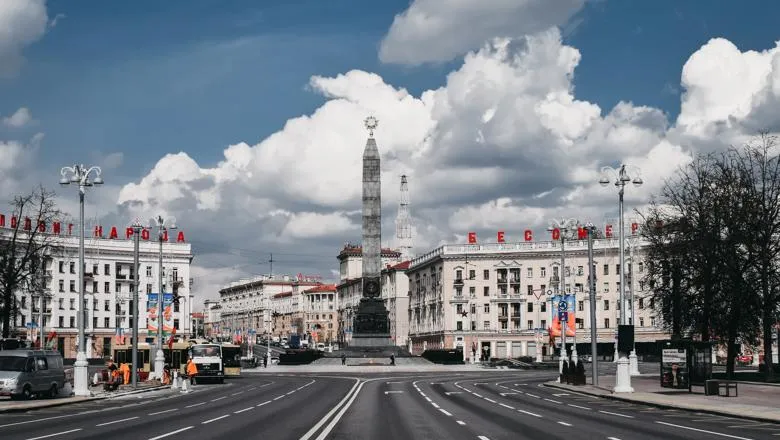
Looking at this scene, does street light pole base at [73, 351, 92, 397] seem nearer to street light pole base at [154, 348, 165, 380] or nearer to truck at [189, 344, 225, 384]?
street light pole base at [154, 348, 165, 380]

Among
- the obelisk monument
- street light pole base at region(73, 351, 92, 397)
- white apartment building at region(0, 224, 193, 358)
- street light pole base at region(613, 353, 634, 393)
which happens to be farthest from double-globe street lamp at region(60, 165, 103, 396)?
white apartment building at region(0, 224, 193, 358)

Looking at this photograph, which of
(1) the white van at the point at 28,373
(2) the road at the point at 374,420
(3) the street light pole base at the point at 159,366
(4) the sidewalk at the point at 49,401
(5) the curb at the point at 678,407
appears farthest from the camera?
(3) the street light pole base at the point at 159,366

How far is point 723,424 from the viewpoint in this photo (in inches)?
1093

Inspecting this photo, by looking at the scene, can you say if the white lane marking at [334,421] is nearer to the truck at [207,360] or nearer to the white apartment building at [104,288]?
the truck at [207,360]

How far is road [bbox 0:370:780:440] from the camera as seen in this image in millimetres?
24047

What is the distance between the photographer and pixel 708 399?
39.2m

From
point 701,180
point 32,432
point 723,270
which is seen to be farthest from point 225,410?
point 701,180

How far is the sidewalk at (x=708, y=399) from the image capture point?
31625 mm

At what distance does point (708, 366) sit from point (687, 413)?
14043 millimetres

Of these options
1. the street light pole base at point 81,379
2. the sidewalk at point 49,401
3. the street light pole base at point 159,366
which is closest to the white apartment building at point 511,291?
the street light pole base at point 159,366

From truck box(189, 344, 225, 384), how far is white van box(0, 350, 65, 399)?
2366cm

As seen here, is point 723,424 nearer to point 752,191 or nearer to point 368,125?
point 752,191

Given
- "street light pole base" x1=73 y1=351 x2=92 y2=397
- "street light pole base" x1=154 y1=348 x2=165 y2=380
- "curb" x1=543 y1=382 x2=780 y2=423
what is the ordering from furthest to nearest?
"street light pole base" x1=154 y1=348 x2=165 y2=380 → "street light pole base" x1=73 y1=351 x2=92 y2=397 → "curb" x1=543 y1=382 x2=780 y2=423

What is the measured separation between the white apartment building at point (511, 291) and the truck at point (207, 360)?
82.3m
